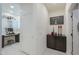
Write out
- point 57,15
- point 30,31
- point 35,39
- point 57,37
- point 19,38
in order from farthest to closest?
point 57,15, point 57,37, point 19,38, point 30,31, point 35,39

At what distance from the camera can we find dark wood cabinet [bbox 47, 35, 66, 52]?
149 inches

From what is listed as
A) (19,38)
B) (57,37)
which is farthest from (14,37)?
(57,37)

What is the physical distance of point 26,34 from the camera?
341 centimetres

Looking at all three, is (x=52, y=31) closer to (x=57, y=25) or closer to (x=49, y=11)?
(x=57, y=25)

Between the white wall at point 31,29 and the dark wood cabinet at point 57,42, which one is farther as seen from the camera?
the dark wood cabinet at point 57,42

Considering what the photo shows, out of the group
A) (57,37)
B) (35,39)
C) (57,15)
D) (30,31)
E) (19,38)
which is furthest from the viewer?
(57,15)

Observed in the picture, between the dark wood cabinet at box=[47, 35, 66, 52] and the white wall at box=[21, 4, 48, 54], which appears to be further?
the dark wood cabinet at box=[47, 35, 66, 52]

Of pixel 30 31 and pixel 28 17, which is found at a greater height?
pixel 28 17

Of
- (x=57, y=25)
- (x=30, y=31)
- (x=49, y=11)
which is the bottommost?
(x=30, y=31)

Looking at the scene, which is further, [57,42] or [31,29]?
[57,42]

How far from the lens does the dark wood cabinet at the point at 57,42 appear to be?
3.78m

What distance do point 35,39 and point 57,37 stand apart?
1.42 metres

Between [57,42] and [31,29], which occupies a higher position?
[31,29]

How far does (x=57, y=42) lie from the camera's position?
400cm
